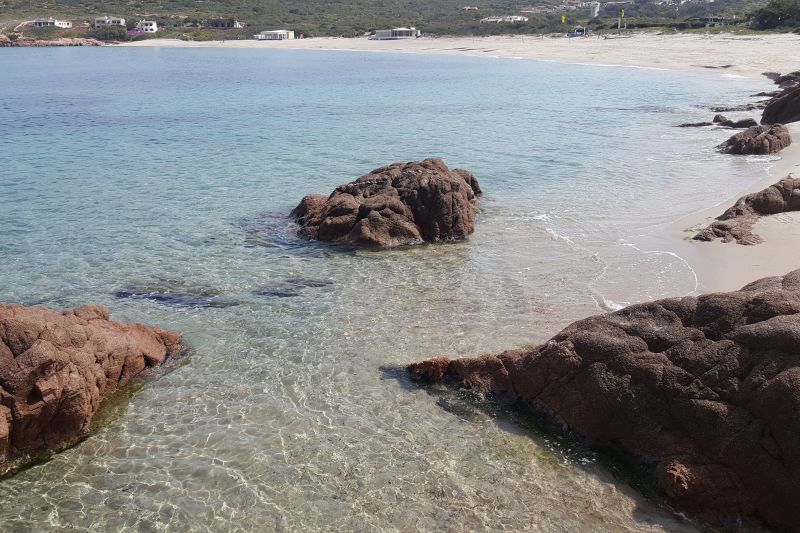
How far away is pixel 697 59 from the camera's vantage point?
2468 inches

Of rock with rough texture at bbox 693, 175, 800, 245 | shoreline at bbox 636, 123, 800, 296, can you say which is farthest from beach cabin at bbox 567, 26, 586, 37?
shoreline at bbox 636, 123, 800, 296

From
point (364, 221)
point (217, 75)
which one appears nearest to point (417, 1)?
point (217, 75)

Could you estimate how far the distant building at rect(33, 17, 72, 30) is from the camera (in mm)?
129350

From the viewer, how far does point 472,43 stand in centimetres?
10825

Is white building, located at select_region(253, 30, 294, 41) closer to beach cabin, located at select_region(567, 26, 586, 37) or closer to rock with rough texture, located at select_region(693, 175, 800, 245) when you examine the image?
beach cabin, located at select_region(567, 26, 586, 37)

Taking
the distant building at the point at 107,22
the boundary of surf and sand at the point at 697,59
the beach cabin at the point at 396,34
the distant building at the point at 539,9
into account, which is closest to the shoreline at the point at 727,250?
the boundary of surf and sand at the point at 697,59

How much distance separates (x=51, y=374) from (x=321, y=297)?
530 centimetres

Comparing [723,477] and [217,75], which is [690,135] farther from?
[217,75]

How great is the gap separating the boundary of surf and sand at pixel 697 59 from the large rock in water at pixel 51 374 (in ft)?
32.3

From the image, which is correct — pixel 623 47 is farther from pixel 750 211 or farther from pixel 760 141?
pixel 750 211

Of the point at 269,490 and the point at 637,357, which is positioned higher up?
the point at 637,357

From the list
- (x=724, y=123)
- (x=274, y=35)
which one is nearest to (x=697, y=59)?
(x=724, y=123)

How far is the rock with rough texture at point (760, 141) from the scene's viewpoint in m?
24.4

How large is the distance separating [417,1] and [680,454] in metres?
199
